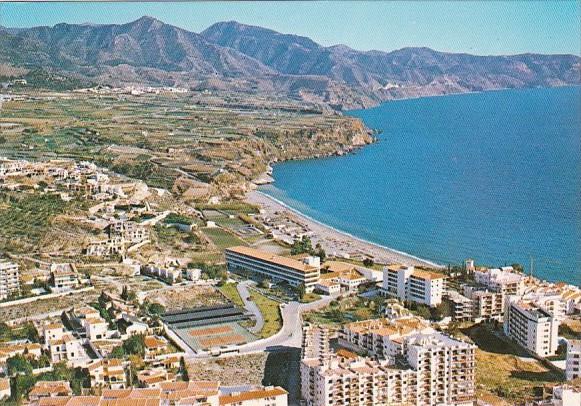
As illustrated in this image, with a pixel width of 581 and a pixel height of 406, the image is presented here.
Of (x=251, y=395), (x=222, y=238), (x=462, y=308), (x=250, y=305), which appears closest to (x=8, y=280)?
(x=250, y=305)

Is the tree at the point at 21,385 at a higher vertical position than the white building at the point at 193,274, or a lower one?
lower

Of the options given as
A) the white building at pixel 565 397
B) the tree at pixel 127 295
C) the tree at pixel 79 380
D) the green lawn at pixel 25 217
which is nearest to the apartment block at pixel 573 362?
the white building at pixel 565 397

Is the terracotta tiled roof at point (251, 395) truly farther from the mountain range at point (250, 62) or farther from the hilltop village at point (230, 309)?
the mountain range at point (250, 62)

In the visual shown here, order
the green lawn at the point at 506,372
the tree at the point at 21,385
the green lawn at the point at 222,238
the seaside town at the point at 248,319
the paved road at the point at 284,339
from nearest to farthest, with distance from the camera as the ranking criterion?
the tree at the point at 21,385 < the seaside town at the point at 248,319 < the green lawn at the point at 506,372 < the paved road at the point at 284,339 < the green lawn at the point at 222,238

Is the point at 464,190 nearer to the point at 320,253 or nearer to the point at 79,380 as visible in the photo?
the point at 320,253

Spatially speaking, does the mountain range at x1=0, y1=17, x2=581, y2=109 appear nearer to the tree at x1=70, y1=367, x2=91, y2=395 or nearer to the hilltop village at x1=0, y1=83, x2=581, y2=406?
the hilltop village at x1=0, y1=83, x2=581, y2=406

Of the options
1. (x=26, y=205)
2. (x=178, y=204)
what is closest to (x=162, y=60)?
(x=178, y=204)
